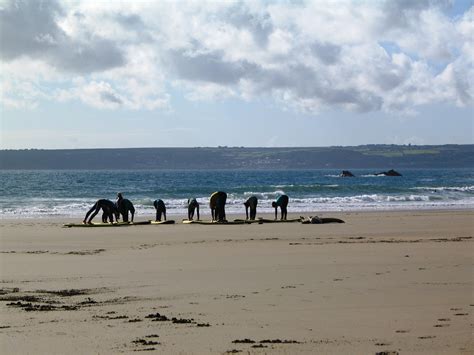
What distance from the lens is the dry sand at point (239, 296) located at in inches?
273

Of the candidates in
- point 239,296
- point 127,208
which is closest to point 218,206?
point 127,208

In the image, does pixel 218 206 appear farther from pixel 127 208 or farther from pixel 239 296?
pixel 239 296

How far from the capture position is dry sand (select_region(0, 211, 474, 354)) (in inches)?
273

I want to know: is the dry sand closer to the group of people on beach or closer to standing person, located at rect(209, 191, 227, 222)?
the group of people on beach

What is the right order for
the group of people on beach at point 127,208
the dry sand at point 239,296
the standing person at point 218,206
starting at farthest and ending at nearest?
the standing person at point 218,206, the group of people on beach at point 127,208, the dry sand at point 239,296

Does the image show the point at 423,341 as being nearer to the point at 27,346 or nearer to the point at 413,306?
the point at 413,306

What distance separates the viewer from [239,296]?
30.5ft

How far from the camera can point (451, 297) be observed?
Answer: 9188 millimetres

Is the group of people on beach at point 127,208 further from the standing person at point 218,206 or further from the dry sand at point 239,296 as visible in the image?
the dry sand at point 239,296

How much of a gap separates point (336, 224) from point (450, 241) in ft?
22.3

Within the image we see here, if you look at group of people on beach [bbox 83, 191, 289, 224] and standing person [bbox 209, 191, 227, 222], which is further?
standing person [bbox 209, 191, 227, 222]

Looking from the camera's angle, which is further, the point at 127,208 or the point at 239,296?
the point at 127,208

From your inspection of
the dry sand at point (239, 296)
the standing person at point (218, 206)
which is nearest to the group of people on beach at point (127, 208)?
the standing person at point (218, 206)

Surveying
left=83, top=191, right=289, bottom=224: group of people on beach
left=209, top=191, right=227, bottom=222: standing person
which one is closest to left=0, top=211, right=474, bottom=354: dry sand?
left=83, top=191, right=289, bottom=224: group of people on beach
